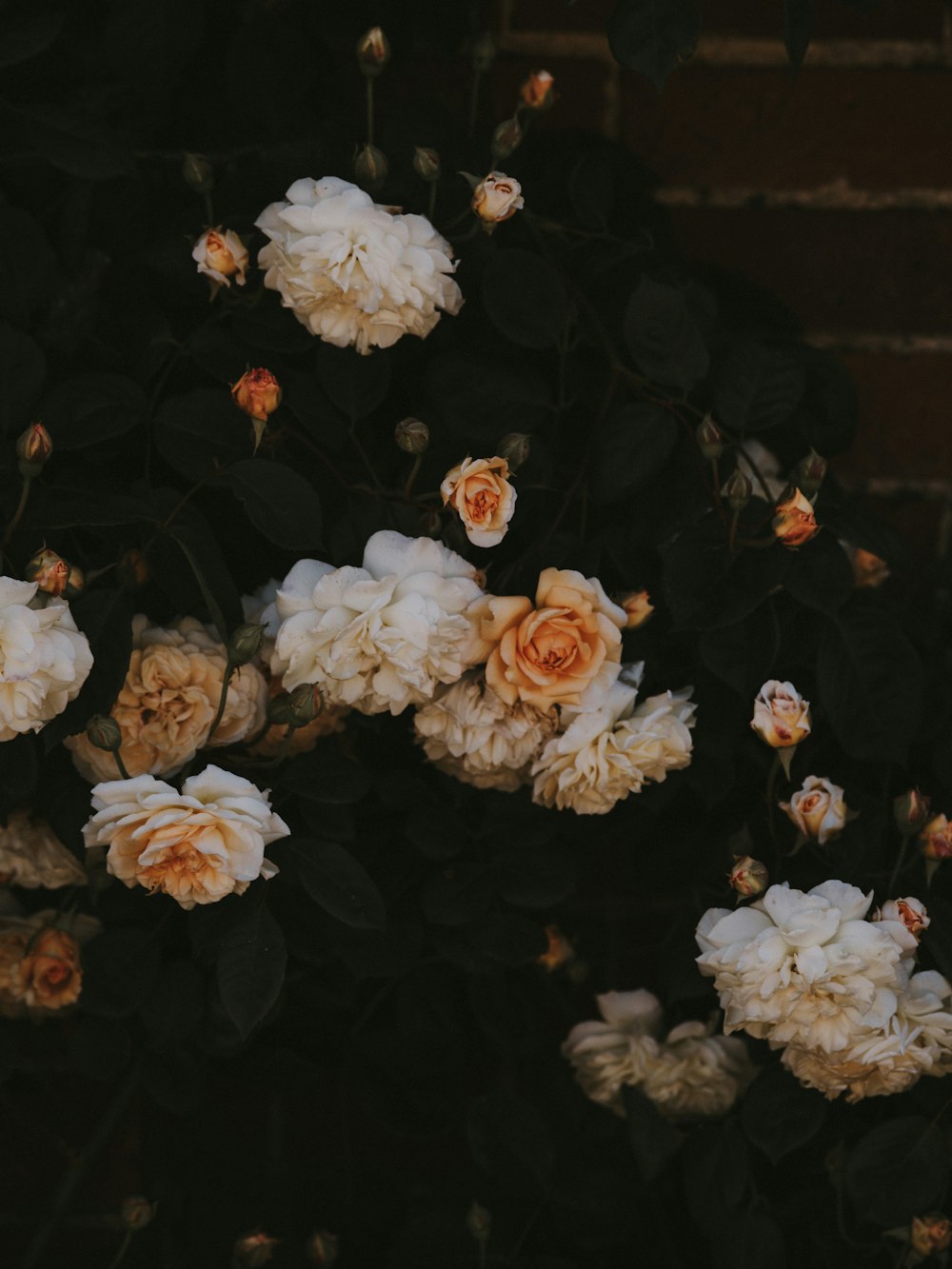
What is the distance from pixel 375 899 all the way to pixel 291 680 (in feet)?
0.52

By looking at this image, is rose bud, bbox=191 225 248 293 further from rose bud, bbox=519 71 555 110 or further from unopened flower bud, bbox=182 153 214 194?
rose bud, bbox=519 71 555 110

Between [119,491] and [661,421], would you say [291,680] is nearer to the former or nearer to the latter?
[119,491]

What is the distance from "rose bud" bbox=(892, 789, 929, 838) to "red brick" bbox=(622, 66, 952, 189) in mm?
573

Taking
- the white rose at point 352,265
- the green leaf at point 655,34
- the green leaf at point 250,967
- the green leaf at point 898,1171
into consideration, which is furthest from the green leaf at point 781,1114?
the green leaf at point 655,34

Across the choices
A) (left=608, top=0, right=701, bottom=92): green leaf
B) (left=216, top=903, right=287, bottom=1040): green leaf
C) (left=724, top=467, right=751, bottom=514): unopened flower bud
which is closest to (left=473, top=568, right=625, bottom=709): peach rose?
(left=724, top=467, right=751, bottom=514): unopened flower bud

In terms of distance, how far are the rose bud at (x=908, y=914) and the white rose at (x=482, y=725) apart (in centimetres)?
26

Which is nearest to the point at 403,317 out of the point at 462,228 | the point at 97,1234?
the point at 462,228

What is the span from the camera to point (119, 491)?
0.87 metres

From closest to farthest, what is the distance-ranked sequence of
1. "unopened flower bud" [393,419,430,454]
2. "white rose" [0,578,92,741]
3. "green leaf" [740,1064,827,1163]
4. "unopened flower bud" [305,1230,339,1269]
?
"white rose" [0,578,92,741]
"unopened flower bud" [393,419,430,454]
"green leaf" [740,1064,827,1163]
"unopened flower bud" [305,1230,339,1269]

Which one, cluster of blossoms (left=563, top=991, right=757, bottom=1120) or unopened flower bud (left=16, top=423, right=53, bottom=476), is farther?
cluster of blossoms (left=563, top=991, right=757, bottom=1120)

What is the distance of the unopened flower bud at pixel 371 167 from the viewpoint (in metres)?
0.81

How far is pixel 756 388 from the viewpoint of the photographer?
0.88m

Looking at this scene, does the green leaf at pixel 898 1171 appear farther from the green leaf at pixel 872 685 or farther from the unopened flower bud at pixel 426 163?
the unopened flower bud at pixel 426 163

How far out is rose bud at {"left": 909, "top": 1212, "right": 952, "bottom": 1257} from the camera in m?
0.89
